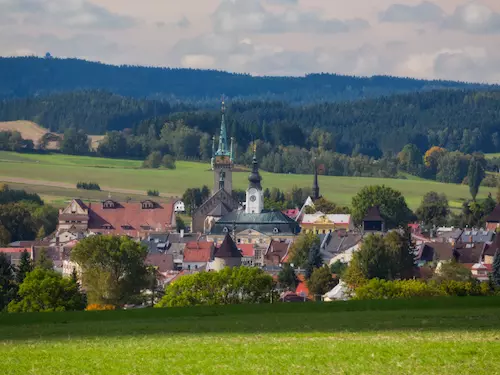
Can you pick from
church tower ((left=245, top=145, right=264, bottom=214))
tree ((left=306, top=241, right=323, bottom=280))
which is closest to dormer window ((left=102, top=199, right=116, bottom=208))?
church tower ((left=245, top=145, right=264, bottom=214))

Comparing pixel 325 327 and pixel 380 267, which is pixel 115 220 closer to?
pixel 380 267

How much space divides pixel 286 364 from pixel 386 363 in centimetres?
166

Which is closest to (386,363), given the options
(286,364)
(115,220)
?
(286,364)

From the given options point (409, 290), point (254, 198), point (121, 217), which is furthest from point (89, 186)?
point (409, 290)

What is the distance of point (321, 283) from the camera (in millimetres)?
101062

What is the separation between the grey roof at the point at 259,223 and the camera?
160750 mm

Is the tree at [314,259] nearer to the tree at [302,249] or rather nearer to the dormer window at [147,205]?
the tree at [302,249]

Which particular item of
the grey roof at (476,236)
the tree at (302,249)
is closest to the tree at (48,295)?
the tree at (302,249)

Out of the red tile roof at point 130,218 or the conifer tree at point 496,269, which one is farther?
the red tile roof at point 130,218

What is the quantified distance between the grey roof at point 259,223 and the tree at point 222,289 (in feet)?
278

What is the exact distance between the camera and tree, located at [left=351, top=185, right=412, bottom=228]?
16488 centimetres

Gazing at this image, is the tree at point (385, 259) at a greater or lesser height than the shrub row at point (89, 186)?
greater

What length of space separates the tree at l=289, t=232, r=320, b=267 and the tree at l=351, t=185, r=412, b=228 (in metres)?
27.9

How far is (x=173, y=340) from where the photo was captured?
99.6 ft
